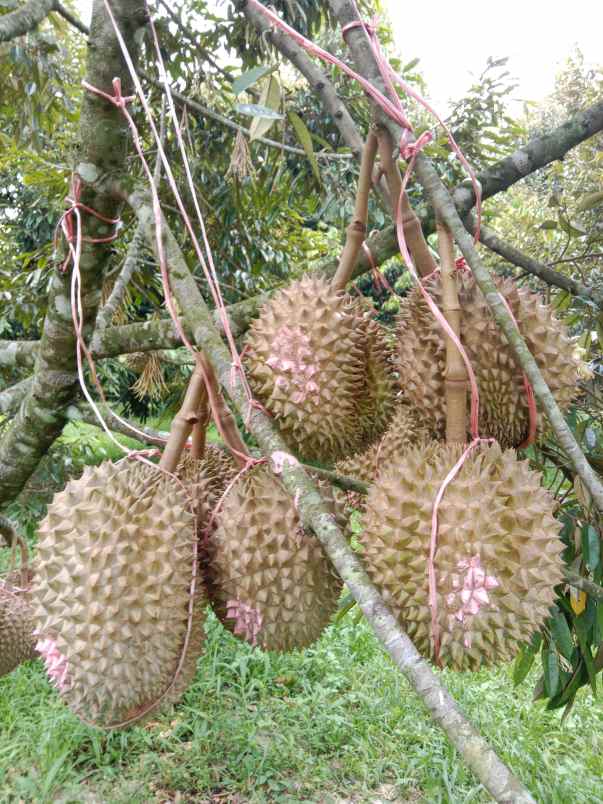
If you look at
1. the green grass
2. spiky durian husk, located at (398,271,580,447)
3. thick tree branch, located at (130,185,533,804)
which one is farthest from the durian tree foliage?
the green grass

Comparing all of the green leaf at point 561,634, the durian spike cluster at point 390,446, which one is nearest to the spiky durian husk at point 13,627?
the durian spike cluster at point 390,446

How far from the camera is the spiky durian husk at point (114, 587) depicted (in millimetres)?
840

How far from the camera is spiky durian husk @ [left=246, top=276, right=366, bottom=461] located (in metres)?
0.95

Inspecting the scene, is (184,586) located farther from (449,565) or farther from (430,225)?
(430,225)

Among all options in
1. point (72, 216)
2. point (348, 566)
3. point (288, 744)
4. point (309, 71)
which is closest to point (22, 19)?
point (72, 216)

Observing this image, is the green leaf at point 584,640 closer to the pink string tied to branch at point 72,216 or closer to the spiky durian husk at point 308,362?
the spiky durian husk at point 308,362

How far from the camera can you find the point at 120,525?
2.85ft

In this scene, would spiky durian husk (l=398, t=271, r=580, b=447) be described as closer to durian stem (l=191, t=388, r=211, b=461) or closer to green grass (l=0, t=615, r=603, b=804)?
durian stem (l=191, t=388, r=211, b=461)

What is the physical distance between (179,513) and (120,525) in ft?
0.26

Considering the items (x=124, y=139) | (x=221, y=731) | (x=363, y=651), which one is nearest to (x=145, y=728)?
(x=221, y=731)

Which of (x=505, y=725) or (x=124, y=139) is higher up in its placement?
(x=124, y=139)

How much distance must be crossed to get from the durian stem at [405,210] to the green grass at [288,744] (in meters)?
2.25

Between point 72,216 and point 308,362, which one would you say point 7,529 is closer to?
point 72,216

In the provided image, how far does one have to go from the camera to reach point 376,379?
1051mm
